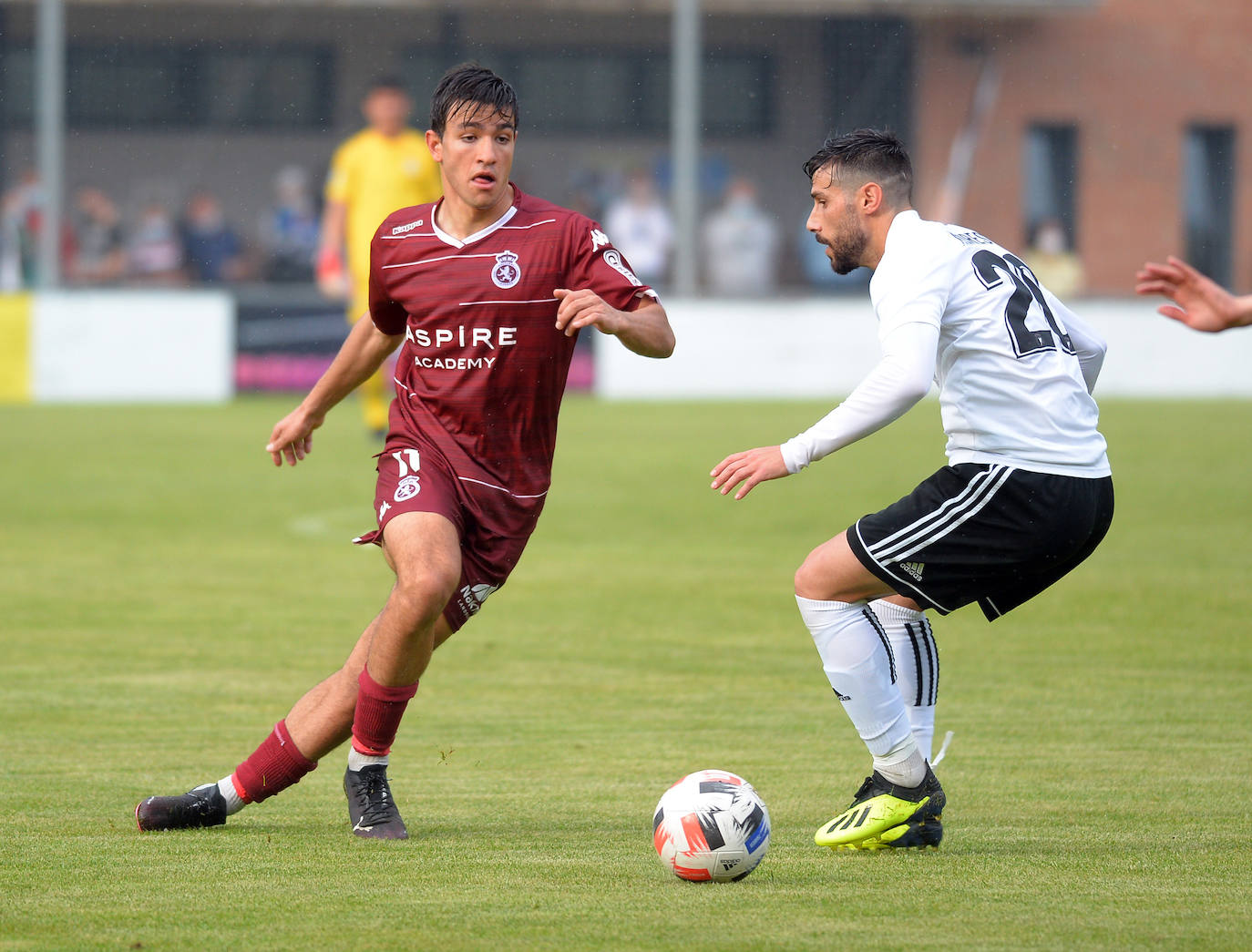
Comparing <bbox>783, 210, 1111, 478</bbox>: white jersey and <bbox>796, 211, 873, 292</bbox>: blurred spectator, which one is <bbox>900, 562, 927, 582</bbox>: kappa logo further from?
<bbox>796, 211, 873, 292</bbox>: blurred spectator

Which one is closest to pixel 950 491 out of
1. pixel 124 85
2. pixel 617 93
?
pixel 617 93

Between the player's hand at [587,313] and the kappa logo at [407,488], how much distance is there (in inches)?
24.4

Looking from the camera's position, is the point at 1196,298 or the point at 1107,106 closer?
the point at 1196,298

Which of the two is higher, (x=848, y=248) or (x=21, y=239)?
(x=21, y=239)

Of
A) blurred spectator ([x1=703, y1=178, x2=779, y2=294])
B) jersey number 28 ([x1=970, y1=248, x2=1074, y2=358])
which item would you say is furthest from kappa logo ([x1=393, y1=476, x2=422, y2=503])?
blurred spectator ([x1=703, y1=178, x2=779, y2=294])

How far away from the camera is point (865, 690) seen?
469 centimetres

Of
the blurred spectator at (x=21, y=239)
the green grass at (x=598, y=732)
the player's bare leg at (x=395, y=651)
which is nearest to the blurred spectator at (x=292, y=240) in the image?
the blurred spectator at (x=21, y=239)

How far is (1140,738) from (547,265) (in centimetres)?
271

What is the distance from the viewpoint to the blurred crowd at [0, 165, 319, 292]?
2383 centimetres

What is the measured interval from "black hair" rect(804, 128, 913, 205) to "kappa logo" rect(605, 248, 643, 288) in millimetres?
560

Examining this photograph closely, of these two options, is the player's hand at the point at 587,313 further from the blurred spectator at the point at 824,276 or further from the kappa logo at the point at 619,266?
the blurred spectator at the point at 824,276

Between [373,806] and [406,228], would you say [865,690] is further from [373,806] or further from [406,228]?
[406,228]

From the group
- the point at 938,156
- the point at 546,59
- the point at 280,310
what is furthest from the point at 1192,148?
the point at 280,310

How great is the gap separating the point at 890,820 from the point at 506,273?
1.79m
